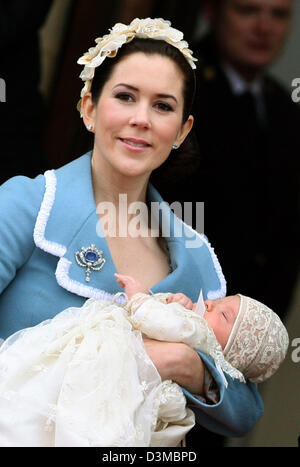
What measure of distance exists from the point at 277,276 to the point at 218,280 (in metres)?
1.78

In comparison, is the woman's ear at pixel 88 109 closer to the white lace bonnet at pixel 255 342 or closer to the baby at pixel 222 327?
the baby at pixel 222 327

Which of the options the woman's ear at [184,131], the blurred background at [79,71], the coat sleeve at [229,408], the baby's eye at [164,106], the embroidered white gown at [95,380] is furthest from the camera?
the blurred background at [79,71]

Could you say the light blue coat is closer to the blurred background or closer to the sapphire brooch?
the sapphire brooch

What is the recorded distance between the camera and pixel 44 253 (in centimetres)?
315

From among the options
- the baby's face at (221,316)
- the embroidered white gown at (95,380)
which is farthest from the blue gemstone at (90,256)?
the baby's face at (221,316)

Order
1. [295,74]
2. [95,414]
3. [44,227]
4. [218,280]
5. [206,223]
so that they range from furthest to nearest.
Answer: [295,74]
[206,223]
[218,280]
[44,227]
[95,414]

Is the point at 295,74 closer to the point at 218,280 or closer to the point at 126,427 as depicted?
the point at 218,280

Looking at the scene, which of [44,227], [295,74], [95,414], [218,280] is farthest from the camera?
[295,74]

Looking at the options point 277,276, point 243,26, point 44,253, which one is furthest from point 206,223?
point 44,253

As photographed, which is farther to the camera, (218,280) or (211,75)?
(211,75)

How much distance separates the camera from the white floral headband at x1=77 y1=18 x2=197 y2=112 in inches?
129

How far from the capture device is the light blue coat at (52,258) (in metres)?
3.09

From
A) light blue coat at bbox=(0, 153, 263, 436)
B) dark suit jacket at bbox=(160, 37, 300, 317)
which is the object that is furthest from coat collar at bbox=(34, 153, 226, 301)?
dark suit jacket at bbox=(160, 37, 300, 317)
